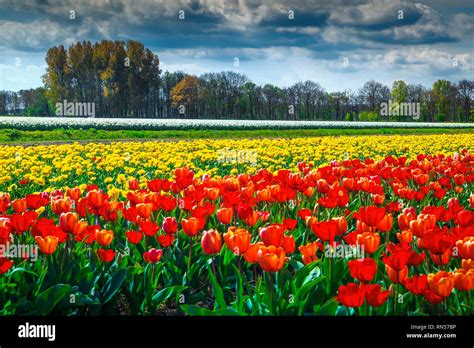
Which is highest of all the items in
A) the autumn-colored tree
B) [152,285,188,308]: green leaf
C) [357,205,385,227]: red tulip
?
the autumn-colored tree

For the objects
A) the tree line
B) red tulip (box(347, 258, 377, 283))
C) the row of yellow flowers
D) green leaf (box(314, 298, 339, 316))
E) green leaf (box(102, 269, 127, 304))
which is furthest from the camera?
the tree line

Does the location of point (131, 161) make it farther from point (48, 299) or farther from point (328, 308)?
point (328, 308)

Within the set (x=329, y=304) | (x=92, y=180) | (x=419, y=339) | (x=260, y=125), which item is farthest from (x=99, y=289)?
(x=260, y=125)

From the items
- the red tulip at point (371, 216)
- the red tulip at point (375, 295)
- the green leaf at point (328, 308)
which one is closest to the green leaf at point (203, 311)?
the green leaf at point (328, 308)

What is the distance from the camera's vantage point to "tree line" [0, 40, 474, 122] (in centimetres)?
2497

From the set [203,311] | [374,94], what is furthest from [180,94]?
[203,311]

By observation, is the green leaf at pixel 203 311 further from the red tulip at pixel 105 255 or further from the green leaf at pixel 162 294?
the red tulip at pixel 105 255

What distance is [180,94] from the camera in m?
31.6

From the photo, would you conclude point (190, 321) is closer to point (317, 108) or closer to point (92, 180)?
point (92, 180)

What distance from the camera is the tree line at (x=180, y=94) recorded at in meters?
25.0

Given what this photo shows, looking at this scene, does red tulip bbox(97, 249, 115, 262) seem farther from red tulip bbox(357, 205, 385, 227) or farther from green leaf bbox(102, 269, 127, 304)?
red tulip bbox(357, 205, 385, 227)

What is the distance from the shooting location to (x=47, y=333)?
7.13ft

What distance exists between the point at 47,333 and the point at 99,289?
72cm

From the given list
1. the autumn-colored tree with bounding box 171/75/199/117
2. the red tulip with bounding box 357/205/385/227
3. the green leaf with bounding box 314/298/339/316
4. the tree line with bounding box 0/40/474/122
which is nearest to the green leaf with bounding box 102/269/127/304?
the green leaf with bounding box 314/298/339/316
